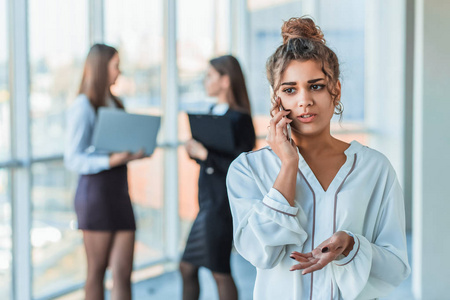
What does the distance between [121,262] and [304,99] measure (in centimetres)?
196

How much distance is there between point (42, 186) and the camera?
148 inches

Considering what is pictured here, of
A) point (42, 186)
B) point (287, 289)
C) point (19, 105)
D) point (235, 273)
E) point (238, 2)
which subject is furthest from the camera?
point (238, 2)

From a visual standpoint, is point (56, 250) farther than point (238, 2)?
No

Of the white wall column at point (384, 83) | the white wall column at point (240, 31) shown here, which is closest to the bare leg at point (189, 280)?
the white wall column at point (240, 31)

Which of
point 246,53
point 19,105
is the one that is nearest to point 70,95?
point 19,105

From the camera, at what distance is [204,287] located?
430 centimetres

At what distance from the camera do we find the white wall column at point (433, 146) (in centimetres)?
378

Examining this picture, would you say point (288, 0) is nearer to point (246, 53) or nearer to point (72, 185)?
point (246, 53)

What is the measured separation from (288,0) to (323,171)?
459 cm

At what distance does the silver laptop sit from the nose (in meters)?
1.66

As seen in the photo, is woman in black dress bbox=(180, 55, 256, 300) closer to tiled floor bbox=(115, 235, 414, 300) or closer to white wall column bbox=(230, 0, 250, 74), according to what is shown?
tiled floor bbox=(115, 235, 414, 300)

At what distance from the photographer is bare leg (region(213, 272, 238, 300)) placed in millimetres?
2926

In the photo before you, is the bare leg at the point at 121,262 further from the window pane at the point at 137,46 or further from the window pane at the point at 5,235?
the window pane at the point at 137,46

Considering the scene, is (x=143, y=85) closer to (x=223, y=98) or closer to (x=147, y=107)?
(x=147, y=107)
